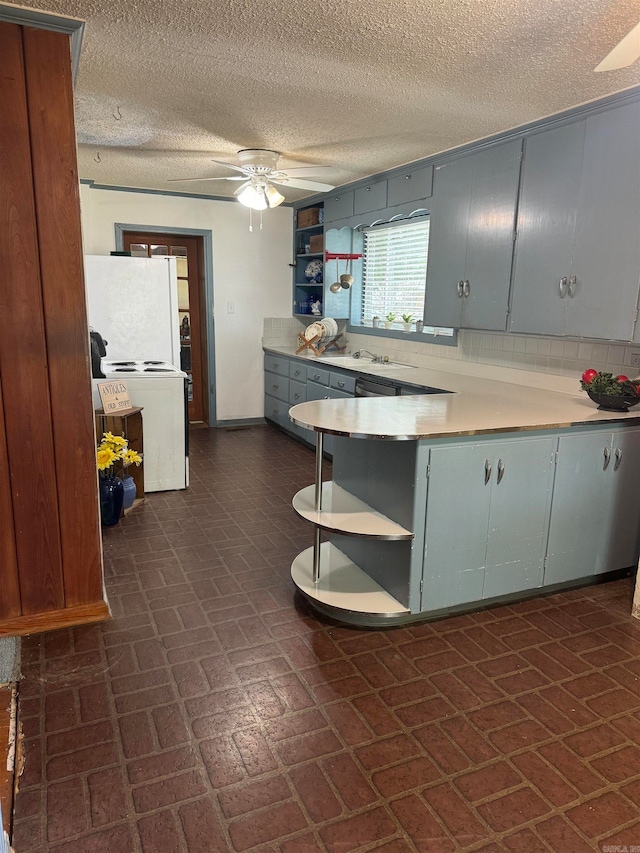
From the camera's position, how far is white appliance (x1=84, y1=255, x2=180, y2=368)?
4770 millimetres

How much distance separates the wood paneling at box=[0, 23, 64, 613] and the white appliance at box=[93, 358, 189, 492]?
5.52 feet

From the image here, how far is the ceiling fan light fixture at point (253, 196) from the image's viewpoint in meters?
4.18

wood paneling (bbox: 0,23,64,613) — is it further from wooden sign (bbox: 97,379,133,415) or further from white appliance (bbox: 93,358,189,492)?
white appliance (bbox: 93,358,189,492)

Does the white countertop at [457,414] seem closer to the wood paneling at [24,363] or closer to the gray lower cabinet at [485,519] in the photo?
the gray lower cabinet at [485,519]

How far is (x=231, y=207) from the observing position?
6.32 m

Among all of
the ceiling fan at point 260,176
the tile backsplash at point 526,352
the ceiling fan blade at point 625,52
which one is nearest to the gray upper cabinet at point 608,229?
the tile backsplash at point 526,352

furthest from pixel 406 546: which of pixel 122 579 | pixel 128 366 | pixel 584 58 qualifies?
pixel 128 366

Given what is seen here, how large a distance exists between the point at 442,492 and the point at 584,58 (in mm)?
1987

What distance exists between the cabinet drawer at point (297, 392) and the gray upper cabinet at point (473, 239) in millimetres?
1720

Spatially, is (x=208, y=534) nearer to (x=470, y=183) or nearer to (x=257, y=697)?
(x=257, y=697)

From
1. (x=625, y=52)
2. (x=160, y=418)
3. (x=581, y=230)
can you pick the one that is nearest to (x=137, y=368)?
(x=160, y=418)

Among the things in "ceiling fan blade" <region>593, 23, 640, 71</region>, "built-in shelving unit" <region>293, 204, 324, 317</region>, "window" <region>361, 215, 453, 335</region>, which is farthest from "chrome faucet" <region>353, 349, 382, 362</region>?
"ceiling fan blade" <region>593, 23, 640, 71</region>

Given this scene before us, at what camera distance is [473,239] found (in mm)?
4012

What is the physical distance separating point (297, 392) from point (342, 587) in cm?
337
